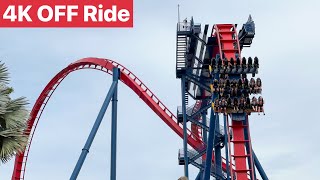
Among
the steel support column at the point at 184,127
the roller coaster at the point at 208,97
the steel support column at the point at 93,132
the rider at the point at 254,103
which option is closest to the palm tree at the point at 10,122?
the roller coaster at the point at 208,97

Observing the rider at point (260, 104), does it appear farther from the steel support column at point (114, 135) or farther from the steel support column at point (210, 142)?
the steel support column at point (114, 135)

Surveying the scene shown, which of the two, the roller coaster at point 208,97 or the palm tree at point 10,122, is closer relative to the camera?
the palm tree at point 10,122

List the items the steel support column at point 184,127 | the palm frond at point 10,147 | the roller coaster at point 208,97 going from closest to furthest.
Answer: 1. the palm frond at point 10,147
2. the roller coaster at point 208,97
3. the steel support column at point 184,127

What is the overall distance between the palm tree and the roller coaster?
26.8 feet

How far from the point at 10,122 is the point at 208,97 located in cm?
2474

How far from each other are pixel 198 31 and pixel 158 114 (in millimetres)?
6808

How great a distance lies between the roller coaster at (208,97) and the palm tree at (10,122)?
8.16 meters

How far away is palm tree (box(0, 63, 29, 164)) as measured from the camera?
10.9 m

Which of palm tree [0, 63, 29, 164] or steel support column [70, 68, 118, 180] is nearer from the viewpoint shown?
palm tree [0, 63, 29, 164]

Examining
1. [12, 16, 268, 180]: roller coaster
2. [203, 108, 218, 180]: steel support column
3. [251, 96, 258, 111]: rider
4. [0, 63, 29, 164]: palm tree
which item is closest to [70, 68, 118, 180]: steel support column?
[12, 16, 268, 180]: roller coaster

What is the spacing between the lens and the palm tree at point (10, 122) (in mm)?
10918

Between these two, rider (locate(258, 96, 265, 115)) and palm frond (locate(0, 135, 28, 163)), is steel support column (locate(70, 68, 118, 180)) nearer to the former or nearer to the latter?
rider (locate(258, 96, 265, 115))

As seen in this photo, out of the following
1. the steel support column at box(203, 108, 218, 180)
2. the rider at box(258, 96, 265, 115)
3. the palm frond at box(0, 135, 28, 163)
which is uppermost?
the rider at box(258, 96, 265, 115)

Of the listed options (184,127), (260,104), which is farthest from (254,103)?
(184,127)
